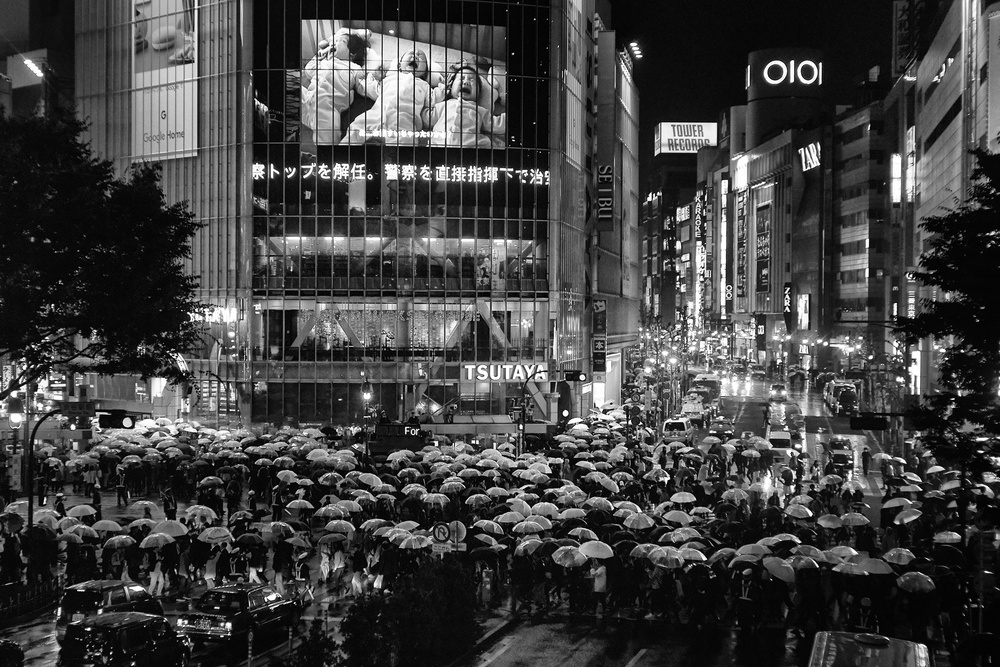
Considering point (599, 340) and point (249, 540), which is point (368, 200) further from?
point (249, 540)

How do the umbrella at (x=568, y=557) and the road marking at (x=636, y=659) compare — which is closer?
the road marking at (x=636, y=659)

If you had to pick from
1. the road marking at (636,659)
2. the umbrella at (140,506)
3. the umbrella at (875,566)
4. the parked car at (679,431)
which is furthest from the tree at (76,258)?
the parked car at (679,431)

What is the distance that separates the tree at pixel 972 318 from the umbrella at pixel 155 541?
14.4 m

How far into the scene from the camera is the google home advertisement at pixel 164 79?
195ft

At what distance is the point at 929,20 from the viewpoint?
9356 centimetres

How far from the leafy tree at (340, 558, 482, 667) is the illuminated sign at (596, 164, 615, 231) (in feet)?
185

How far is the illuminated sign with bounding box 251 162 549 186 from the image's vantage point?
57781mm

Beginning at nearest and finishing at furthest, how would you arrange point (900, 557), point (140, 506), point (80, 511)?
point (900, 557) → point (80, 511) → point (140, 506)

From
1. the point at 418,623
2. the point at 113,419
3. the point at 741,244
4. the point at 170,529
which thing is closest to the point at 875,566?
the point at 418,623

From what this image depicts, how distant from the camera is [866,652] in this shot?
42.0ft

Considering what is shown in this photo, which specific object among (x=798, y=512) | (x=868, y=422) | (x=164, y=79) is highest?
(x=164, y=79)

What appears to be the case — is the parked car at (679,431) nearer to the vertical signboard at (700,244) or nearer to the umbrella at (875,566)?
the umbrella at (875,566)

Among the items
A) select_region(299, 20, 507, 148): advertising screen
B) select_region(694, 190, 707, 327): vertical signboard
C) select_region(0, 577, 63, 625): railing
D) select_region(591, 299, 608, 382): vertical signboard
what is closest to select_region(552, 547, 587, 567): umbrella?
select_region(0, 577, 63, 625): railing

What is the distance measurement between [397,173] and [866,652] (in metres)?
48.0
